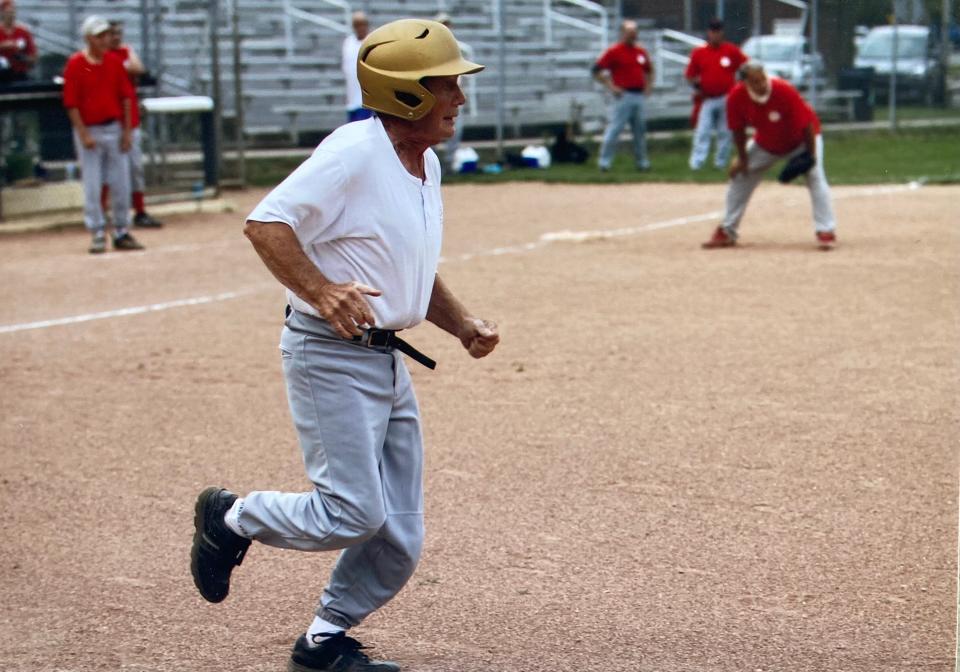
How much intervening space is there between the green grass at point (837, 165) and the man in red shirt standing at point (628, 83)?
1.14 feet

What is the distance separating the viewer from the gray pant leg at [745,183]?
1302 cm

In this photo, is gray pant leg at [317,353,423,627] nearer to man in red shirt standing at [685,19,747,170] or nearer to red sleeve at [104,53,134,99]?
red sleeve at [104,53,134,99]

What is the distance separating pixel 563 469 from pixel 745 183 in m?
7.36

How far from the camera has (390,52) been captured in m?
3.87

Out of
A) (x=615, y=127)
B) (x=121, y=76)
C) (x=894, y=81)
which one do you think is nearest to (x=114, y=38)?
(x=121, y=76)

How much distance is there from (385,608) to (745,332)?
522 cm

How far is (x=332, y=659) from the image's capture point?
409 cm

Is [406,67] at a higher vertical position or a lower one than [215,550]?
higher

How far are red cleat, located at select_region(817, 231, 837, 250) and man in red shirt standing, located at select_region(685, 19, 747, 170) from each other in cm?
838

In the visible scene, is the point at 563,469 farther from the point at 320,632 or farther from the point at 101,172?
the point at 101,172

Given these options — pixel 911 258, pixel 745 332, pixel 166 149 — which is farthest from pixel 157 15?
pixel 745 332

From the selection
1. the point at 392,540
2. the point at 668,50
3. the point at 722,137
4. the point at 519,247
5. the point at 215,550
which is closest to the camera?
the point at 392,540

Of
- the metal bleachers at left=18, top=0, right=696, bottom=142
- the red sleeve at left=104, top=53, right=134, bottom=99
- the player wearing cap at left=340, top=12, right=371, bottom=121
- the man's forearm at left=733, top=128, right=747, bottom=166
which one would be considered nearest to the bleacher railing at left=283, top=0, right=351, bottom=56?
the metal bleachers at left=18, top=0, right=696, bottom=142

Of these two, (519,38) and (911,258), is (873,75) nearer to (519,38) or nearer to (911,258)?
(519,38)
